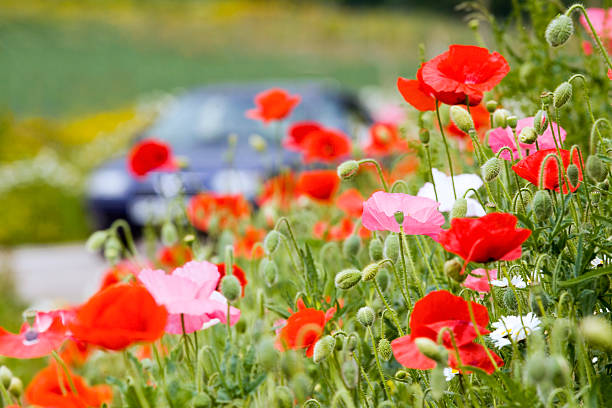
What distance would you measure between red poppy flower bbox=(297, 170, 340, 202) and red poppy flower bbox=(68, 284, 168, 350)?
1261 millimetres

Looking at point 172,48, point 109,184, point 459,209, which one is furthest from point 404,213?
point 172,48

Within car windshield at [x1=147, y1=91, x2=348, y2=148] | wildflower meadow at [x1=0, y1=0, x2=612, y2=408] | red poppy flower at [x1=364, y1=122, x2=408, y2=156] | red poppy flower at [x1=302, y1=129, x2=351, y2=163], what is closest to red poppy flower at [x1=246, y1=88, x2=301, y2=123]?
red poppy flower at [x1=302, y1=129, x2=351, y2=163]

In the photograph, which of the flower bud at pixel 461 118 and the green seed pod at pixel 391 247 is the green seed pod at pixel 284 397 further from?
the flower bud at pixel 461 118

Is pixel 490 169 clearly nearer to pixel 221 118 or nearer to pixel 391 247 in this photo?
pixel 391 247

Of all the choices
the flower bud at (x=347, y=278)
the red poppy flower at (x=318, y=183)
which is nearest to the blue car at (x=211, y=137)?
the red poppy flower at (x=318, y=183)

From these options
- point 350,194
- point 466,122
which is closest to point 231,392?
point 466,122

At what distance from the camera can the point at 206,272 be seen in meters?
1.01

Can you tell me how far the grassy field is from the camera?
17.8 metres

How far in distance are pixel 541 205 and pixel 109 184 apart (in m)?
4.40

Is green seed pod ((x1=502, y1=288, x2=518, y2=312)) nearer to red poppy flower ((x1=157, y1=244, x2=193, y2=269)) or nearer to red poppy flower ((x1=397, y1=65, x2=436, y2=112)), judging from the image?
red poppy flower ((x1=397, y1=65, x2=436, y2=112))

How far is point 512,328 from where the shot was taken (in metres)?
0.97

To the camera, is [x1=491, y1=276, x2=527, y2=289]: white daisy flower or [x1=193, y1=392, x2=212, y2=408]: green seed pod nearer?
[x1=193, y1=392, x2=212, y2=408]: green seed pod

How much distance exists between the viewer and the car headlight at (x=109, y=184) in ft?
16.1

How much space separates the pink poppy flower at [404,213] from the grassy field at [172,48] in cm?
1259
